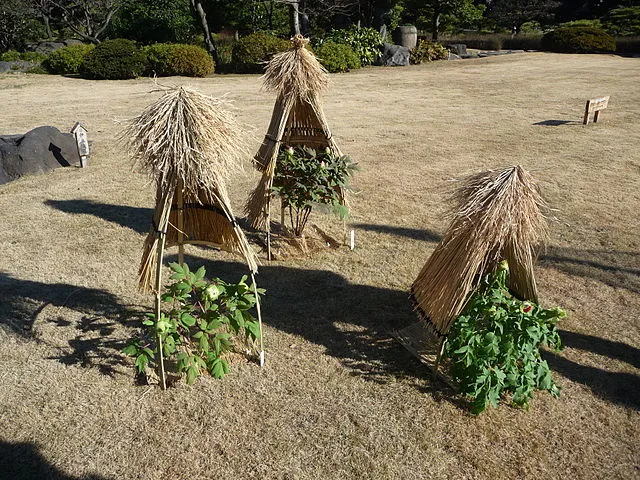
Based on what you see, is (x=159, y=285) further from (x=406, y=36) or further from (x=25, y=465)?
(x=406, y=36)

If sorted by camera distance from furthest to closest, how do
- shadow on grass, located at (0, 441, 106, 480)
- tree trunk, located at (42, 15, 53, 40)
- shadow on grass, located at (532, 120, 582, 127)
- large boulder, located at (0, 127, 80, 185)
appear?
tree trunk, located at (42, 15, 53, 40) < shadow on grass, located at (532, 120, 582, 127) < large boulder, located at (0, 127, 80, 185) < shadow on grass, located at (0, 441, 106, 480)

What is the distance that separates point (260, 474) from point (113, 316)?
7.18 ft

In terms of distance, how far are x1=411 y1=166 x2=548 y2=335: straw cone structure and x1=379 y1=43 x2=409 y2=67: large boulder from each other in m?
19.0

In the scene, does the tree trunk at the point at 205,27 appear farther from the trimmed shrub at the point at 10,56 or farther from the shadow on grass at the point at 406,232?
the shadow on grass at the point at 406,232

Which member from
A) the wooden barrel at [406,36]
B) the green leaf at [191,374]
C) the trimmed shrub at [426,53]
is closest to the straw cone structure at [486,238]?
the green leaf at [191,374]

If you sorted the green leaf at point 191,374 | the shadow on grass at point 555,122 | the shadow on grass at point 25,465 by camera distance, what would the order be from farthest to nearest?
the shadow on grass at point 555,122 < the green leaf at point 191,374 < the shadow on grass at point 25,465

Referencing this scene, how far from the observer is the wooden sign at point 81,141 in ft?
27.8

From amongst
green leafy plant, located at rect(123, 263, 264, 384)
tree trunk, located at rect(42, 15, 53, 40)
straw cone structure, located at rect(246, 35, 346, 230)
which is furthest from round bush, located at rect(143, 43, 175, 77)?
green leafy plant, located at rect(123, 263, 264, 384)

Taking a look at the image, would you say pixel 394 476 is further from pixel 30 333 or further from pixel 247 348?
pixel 30 333

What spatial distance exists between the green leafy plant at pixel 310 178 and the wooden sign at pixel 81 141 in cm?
450

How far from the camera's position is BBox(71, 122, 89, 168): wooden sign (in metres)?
8.48

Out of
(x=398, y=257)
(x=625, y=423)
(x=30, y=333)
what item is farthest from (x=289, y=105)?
(x=625, y=423)

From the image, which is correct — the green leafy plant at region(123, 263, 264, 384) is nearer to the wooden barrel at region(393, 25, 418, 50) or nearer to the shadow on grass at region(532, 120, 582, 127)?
the shadow on grass at region(532, 120, 582, 127)

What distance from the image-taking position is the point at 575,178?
823 cm
